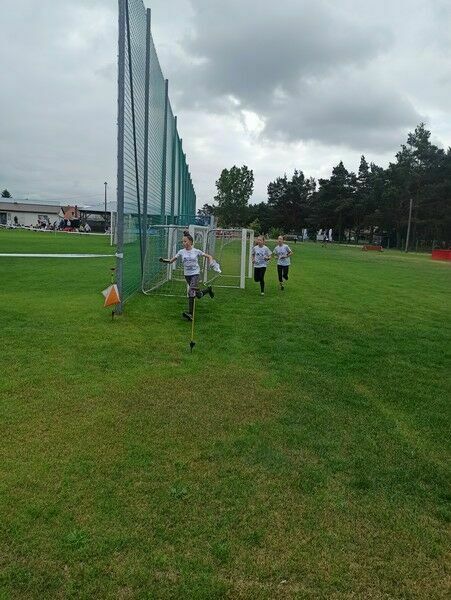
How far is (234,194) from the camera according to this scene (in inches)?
4045

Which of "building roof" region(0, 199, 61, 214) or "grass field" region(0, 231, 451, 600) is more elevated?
"building roof" region(0, 199, 61, 214)

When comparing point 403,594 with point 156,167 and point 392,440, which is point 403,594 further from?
point 156,167

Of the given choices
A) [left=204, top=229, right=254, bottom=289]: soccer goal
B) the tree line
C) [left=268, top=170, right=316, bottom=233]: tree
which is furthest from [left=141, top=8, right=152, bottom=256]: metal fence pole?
[left=268, top=170, right=316, bottom=233]: tree

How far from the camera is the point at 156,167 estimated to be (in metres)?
14.7

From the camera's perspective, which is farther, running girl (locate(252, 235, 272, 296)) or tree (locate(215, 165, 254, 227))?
tree (locate(215, 165, 254, 227))

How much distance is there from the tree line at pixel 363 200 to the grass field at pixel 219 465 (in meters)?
58.7

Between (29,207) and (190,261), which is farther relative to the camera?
(29,207)

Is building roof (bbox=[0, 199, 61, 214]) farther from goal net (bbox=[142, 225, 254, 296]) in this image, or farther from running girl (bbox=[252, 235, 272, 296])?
running girl (bbox=[252, 235, 272, 296])

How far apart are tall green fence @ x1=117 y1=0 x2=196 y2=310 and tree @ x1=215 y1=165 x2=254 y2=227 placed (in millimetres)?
86343

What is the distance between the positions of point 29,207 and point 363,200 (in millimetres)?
66294

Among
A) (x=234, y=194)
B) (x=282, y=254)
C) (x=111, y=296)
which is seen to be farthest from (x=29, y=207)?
(x=111, y=296)

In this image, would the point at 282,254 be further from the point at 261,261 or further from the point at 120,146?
the point at 120,146

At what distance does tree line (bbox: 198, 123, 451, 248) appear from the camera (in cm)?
6131

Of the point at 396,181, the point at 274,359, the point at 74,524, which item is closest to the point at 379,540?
the point at 74,524
